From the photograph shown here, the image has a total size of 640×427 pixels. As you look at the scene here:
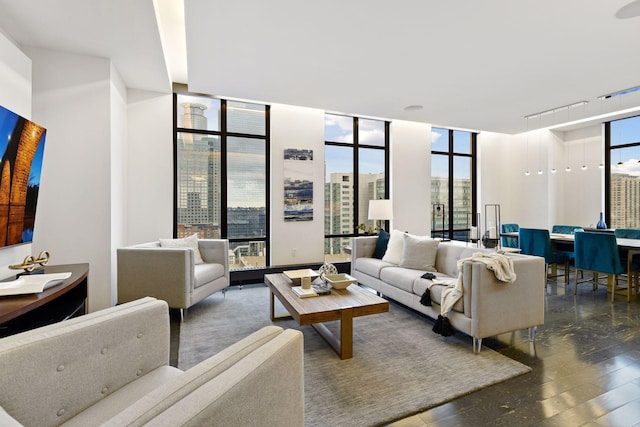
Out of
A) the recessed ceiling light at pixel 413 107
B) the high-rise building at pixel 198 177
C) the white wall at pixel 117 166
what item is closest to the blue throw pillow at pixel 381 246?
the recessed ceiling light at pixel 413 107

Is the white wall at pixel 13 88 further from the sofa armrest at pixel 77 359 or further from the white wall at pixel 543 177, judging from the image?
the white wall at pixel 543 177

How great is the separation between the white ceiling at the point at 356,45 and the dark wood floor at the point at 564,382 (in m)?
2.63

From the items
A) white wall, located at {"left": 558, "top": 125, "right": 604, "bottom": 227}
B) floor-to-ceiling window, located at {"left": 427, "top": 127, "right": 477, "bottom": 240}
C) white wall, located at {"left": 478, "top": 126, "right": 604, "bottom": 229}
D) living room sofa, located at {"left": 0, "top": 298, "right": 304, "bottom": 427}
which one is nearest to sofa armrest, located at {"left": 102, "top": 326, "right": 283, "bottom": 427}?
living room sofa, located at {"left": 0, "top": 298, "right": 304, "bottom": 427}

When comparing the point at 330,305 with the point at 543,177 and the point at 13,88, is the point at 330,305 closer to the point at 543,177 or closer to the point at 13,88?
the point at 13,88

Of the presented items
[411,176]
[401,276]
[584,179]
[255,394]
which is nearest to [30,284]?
[255,394]

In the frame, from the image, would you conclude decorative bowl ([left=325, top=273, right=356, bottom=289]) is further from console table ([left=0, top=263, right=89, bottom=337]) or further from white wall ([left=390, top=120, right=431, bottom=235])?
white wall ([left=390, top=120, right=431, bottom=235])

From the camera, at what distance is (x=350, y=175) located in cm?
605

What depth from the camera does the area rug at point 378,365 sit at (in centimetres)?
194

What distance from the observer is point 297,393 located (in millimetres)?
1128

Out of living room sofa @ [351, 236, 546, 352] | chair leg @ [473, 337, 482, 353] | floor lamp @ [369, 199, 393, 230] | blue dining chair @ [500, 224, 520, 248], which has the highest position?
floor lamp @ [369, 199, 393, 230]

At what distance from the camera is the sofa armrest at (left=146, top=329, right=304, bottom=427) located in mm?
749

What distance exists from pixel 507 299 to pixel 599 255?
2.58 metres

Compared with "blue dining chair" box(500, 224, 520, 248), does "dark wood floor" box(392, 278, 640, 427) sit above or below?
below

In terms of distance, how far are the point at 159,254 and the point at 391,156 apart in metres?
4.53
